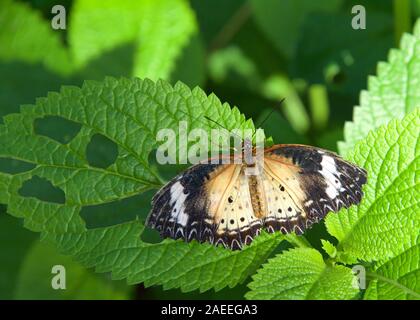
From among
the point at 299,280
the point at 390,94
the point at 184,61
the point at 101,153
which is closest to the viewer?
the point at 299,280

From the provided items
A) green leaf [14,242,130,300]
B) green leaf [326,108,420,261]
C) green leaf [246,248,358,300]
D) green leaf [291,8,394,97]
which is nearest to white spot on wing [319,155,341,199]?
green leaf [326,108,420,261]

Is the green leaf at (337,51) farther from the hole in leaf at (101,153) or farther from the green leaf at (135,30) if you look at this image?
the hole in leaf at (101,153)

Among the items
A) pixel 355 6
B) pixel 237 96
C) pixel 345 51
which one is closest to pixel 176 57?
pixel 237 96

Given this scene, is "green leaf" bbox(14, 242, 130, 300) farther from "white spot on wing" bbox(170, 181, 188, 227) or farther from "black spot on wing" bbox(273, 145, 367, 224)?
"black spot on wing" bbox(273, 145, 367, 224)

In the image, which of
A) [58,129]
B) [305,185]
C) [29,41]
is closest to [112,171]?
[58,129]

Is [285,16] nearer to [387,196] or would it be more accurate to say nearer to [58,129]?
[58,129]

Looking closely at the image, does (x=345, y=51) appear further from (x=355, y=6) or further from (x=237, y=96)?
(x=237, y=96)

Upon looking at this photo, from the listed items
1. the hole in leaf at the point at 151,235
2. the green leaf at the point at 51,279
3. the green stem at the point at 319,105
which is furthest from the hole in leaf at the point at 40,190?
the green stem at the point at 319,105
